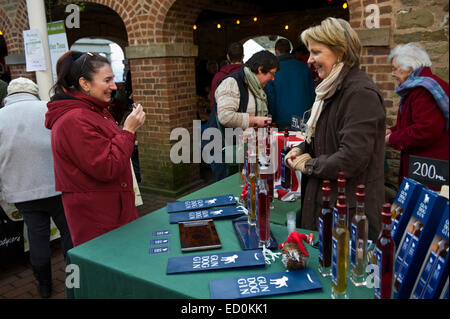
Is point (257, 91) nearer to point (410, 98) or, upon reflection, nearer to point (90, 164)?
point (410, 98)

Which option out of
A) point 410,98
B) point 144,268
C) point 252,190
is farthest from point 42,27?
point 410,98

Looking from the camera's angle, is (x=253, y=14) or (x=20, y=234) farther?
(x=253, y=14)

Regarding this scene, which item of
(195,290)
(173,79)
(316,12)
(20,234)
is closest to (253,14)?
(316,12)

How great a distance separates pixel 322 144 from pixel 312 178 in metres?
0.19

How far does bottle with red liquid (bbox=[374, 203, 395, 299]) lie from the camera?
117 cm

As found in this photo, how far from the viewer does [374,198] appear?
74.5 inches

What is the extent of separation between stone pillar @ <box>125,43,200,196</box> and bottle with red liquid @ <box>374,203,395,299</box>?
4669mm

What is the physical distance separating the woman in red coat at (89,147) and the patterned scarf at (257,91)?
1.56m

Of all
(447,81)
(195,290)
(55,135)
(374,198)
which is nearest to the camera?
(447,81)

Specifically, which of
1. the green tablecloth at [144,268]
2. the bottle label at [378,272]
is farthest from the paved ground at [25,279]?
the bottle label at [378,272]

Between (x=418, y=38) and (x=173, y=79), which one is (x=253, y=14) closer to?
(x=173, y=79)

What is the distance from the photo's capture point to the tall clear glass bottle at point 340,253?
1266 millimetres

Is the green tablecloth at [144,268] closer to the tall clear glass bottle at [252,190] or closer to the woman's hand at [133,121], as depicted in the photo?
the tall clear glass bottle at [252,190]

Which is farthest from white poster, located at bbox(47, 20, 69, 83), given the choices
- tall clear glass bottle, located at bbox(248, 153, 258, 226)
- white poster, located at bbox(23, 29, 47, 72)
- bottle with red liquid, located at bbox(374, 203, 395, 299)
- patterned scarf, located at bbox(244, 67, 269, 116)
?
bottle with red liquid, located at bbox(374, 203, 395, 299)
